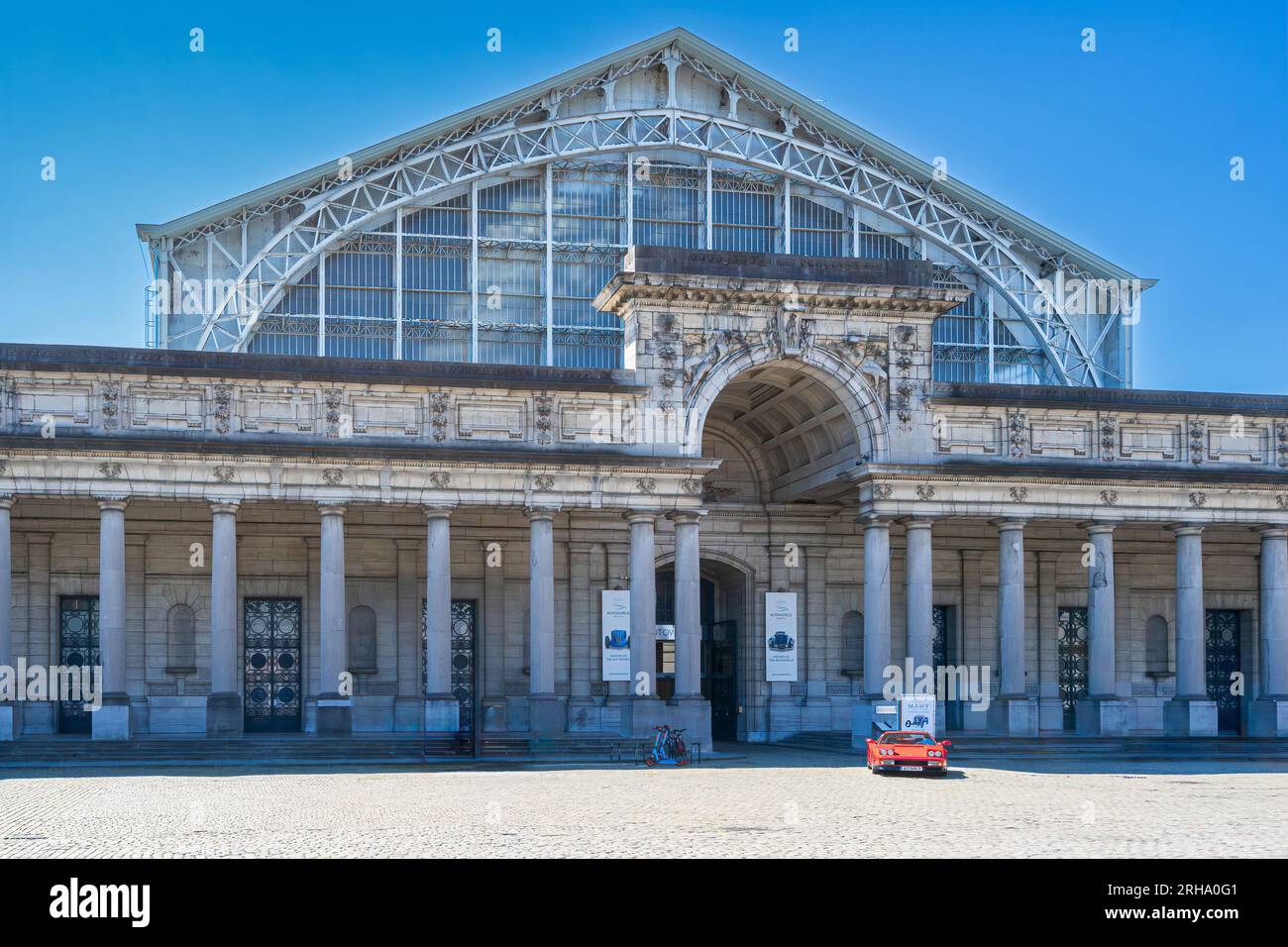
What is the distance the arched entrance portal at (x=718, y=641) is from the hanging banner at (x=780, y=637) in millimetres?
1419

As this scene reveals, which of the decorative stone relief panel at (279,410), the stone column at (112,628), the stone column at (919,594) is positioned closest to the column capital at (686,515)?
the stone column at (919,594)

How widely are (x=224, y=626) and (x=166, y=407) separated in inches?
247

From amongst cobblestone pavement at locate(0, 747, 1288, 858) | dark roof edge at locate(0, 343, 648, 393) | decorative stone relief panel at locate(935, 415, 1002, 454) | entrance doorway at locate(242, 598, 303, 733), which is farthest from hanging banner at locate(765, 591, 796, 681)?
entrance doorway at locate(242, 598, 303, 733)

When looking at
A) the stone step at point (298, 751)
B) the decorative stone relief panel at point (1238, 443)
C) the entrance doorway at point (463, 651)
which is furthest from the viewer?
the entrance doorway at point (463, 651)

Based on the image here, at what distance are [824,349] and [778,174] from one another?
18.1 m

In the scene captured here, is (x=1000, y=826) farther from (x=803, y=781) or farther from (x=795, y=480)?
(x=795, y=480)

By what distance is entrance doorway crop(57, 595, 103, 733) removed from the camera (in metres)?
47.1

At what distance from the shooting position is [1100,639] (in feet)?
158

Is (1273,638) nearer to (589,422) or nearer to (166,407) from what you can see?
(589,422)

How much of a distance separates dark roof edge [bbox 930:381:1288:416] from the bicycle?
13.8 meters

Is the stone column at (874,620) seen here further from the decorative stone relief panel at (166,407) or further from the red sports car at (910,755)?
the decorative stone relief panel at (166,407)

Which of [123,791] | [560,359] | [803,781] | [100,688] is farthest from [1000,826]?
[560,359]

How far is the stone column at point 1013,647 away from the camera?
47.2m

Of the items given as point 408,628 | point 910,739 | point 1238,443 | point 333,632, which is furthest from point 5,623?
point 1238,443
